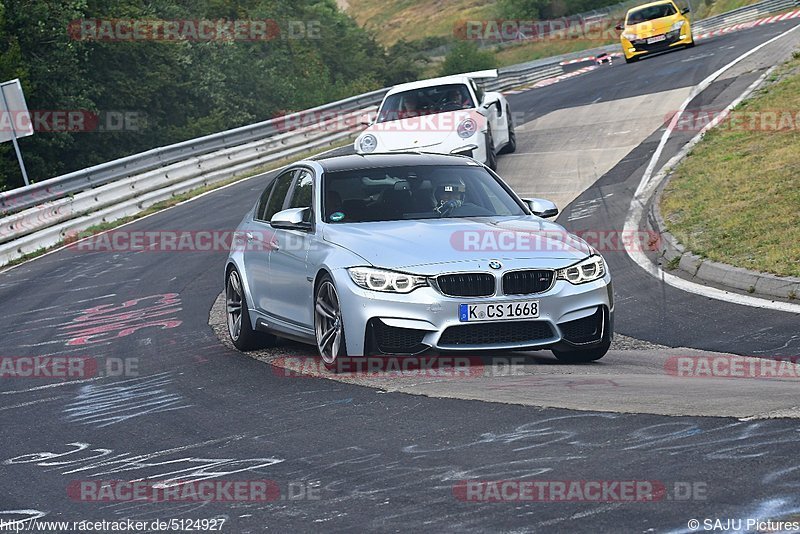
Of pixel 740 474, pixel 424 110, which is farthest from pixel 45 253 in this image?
pixel 740 474

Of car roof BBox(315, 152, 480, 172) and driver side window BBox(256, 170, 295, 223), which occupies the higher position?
car roof BBox(315, 152, 480, 172)

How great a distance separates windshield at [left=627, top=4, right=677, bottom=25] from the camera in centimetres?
3859

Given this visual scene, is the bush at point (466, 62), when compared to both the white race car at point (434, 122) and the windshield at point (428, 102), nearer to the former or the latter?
the white race car at point (434, 122)

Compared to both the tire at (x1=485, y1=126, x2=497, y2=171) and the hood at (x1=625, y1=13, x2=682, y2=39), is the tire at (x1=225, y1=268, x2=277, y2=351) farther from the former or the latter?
the hood at (x1=625, y1=13, x2=682, y2=39)

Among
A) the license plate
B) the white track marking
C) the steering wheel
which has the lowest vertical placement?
the white track marking

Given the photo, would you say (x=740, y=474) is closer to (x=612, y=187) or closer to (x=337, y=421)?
(x=337, y=421)

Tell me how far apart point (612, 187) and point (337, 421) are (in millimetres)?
13659

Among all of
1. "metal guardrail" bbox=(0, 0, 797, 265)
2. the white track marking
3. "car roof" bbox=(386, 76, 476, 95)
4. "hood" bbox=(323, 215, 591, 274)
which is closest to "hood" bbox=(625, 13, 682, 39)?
the white track marking

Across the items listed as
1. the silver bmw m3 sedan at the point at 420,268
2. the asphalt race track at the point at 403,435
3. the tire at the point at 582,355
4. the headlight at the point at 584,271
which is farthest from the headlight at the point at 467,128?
the headlight at the point at 584,271

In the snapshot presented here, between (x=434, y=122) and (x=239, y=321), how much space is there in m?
9.31

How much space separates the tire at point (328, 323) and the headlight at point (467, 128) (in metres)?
10.5

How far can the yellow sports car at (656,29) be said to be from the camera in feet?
126

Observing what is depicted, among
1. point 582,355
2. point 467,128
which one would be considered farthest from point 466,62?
point 582,355

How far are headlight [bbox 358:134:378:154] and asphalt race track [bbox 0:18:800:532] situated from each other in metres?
7.05
